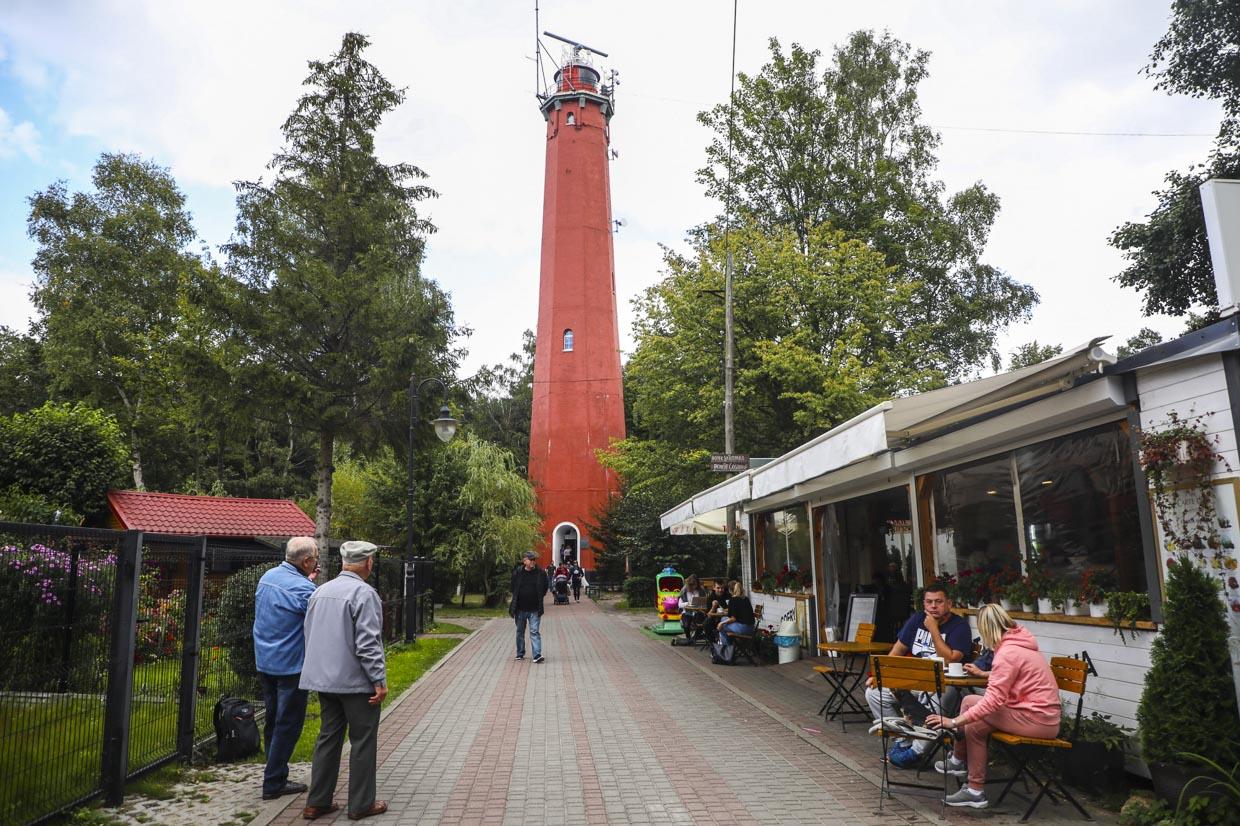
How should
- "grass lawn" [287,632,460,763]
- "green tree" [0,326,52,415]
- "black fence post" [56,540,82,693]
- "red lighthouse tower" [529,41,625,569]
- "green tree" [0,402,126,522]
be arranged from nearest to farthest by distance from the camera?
"black fence post" [56,540,82,693] < "grass lawn" [287,632,460,763] < "green tree" [0,402,126,522] < "green tree" [0,326,52,415] < "red lighthouse tower" [529,41,625,569]

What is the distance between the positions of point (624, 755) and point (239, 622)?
154 inches

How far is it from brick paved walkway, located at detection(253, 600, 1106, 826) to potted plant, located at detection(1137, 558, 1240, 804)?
77cm

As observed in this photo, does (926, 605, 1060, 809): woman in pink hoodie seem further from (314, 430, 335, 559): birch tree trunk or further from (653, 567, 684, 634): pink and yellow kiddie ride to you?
(314, 430, 335, 559): birch tree trunk

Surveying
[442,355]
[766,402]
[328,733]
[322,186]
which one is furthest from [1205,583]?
[322,186]

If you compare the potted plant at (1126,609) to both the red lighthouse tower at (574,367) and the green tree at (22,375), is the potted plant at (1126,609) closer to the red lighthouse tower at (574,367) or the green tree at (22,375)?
the red lighthouse tower at (574,367)

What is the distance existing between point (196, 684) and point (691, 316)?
15604mm

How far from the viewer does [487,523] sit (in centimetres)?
2719

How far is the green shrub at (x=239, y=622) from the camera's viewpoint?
7.72m

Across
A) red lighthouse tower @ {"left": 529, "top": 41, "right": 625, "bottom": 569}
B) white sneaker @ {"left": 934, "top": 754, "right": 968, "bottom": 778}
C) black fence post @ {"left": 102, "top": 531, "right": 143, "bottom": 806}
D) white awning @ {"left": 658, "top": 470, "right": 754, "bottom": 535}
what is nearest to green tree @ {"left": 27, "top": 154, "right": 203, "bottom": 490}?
red lighthouse tower @ {"left": 529, "top": 41, "right": 625, "bottom": 569}

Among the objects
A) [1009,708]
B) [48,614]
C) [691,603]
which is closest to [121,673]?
[48,614]

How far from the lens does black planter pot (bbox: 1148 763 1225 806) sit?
14.9ft

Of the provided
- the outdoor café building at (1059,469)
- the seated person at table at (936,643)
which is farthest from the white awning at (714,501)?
the seated person at table at (936,643)

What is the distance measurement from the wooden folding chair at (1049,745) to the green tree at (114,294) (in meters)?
30.1

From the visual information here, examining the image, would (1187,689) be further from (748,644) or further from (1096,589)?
(748,644)
